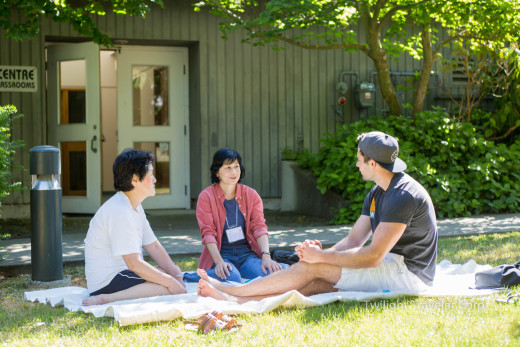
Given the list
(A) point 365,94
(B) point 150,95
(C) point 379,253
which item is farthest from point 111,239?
(A) point 365,94

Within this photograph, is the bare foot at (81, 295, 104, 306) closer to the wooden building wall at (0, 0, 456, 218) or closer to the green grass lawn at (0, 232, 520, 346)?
the green grass lawn at (0, 232, 520, 346)

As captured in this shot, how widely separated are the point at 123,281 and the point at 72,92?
6105mm

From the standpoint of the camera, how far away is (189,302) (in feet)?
13.8

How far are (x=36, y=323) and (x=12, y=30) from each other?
15.6ft

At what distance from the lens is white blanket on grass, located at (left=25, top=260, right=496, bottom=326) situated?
3.81 metres

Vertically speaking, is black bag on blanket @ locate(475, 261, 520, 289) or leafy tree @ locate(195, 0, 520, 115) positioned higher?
leafy tree @ locate(195, 0, 520, 115)

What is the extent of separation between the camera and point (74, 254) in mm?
6480

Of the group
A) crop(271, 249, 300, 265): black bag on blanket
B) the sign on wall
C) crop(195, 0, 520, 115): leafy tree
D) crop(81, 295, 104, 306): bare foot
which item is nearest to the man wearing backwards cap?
crop(81, 295, 104, 306): bare foot

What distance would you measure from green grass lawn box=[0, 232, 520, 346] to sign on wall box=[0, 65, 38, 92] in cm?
569

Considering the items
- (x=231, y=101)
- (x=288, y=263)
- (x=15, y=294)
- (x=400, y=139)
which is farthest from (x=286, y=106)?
(x=15, y=294)

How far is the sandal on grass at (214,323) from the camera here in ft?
11.8

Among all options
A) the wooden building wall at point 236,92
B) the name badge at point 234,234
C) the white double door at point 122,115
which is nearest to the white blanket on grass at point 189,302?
the name badge at point 234,234

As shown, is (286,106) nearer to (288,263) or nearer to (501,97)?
(501,97)

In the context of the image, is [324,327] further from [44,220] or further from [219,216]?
[44,220]
